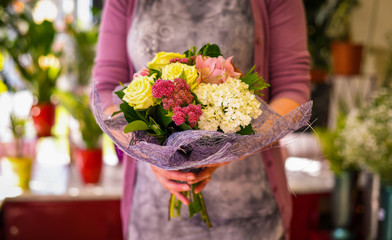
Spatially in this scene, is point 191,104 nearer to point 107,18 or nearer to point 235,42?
point 235,42

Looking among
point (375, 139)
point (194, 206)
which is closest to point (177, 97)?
point (194, 206)

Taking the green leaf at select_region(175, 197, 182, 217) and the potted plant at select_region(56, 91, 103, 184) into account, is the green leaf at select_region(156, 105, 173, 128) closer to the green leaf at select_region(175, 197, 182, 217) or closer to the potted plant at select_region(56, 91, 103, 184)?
the green leaf at select_region(175, 197, 182, 217)

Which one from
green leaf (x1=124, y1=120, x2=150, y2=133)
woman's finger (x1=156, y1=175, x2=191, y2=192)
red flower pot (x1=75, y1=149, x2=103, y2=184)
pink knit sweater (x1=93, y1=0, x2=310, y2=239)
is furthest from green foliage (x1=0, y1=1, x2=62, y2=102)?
green leaf (x1=124, y1=120, x2=150, y2=133)

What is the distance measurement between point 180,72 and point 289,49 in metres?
0.53

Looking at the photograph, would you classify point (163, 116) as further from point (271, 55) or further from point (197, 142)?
point (271, 55)

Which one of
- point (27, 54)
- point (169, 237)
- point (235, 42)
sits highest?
point (27, 54)

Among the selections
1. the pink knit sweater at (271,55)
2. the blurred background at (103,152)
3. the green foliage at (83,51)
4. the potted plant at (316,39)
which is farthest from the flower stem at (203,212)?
the green foliage at (83,51)

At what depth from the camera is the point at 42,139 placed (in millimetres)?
2902

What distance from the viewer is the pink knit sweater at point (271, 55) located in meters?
1.25

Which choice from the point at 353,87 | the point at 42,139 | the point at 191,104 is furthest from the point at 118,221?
the point at 353,87

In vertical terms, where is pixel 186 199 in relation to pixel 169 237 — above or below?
above

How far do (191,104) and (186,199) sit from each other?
0.36 m

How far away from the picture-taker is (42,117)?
9.13 ft

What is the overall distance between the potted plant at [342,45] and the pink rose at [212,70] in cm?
237
